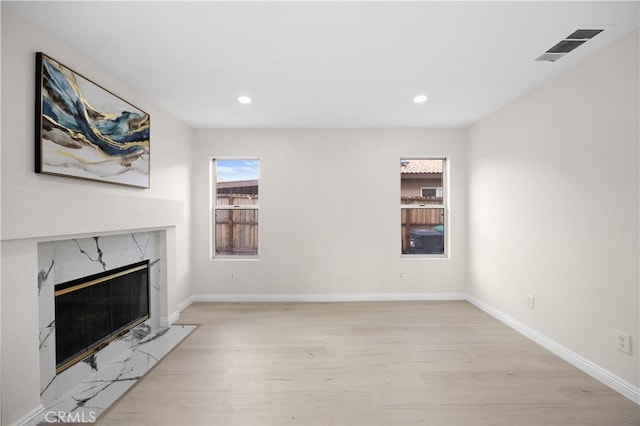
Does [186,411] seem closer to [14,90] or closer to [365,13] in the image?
[14,90]

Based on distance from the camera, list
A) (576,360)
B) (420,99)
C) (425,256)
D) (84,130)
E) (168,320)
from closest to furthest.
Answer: (84,130) < (576,360) < (420,99) < (168,320) < (425,256)

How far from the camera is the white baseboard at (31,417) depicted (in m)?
1.76

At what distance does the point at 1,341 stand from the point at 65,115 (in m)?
1.44

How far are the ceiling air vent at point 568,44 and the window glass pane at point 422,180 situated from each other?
215 cm

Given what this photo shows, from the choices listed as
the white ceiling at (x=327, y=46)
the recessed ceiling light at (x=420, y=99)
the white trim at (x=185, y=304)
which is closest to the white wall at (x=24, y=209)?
the white ceiling at (x=327, y=46)

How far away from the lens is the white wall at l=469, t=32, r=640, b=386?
2098mm

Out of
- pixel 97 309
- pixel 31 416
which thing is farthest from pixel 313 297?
pixel 31 416

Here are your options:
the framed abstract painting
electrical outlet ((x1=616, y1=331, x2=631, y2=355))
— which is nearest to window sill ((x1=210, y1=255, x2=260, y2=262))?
the framed abstract painting

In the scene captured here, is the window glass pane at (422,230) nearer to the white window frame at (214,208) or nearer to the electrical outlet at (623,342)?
the white window frame at (214,208)

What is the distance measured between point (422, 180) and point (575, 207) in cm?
211

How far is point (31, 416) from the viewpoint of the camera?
1.82 m

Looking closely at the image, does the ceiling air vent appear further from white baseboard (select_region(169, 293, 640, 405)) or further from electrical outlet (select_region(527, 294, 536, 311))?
white baseboard (select_region(169, 293, 640, 405))

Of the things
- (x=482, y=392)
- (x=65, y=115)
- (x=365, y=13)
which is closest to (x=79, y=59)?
(x=65, y=115)

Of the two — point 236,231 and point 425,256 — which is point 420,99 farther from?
point 236,231
